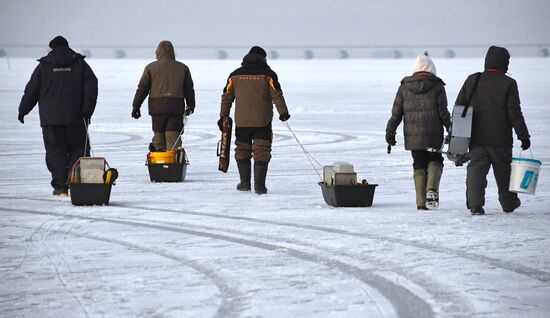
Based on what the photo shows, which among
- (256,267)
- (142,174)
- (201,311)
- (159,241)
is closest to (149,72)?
(142,174)

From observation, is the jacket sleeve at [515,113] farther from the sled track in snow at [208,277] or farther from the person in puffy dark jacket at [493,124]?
the sled track in snow at [208,277]

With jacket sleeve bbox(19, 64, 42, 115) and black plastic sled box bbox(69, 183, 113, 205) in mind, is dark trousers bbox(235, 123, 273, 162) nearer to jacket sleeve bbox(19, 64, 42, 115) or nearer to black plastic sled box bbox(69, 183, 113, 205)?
black plastic sled box bbox(69, 183, 113, 205)

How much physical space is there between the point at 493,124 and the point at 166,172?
4.93 meters

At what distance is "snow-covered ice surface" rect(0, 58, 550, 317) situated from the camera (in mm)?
7121

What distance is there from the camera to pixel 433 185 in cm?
1198

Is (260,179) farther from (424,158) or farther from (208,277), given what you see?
(208,277)

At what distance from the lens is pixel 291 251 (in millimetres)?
9148

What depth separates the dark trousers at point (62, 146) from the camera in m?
13.6

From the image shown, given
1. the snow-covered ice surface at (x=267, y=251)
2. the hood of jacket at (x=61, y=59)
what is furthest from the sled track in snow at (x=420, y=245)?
the hood of jacket at (x=61, y=59)

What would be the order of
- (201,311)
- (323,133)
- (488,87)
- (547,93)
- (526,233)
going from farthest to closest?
(547,93), (323,133), (488,87), (526,233), (201,311)

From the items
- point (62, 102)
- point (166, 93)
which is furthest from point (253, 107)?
point (62, 102)

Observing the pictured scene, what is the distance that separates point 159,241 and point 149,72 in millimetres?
6194

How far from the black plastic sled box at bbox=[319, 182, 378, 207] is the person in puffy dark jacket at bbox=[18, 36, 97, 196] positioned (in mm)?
2988

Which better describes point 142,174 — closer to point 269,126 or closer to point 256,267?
point 269,126
